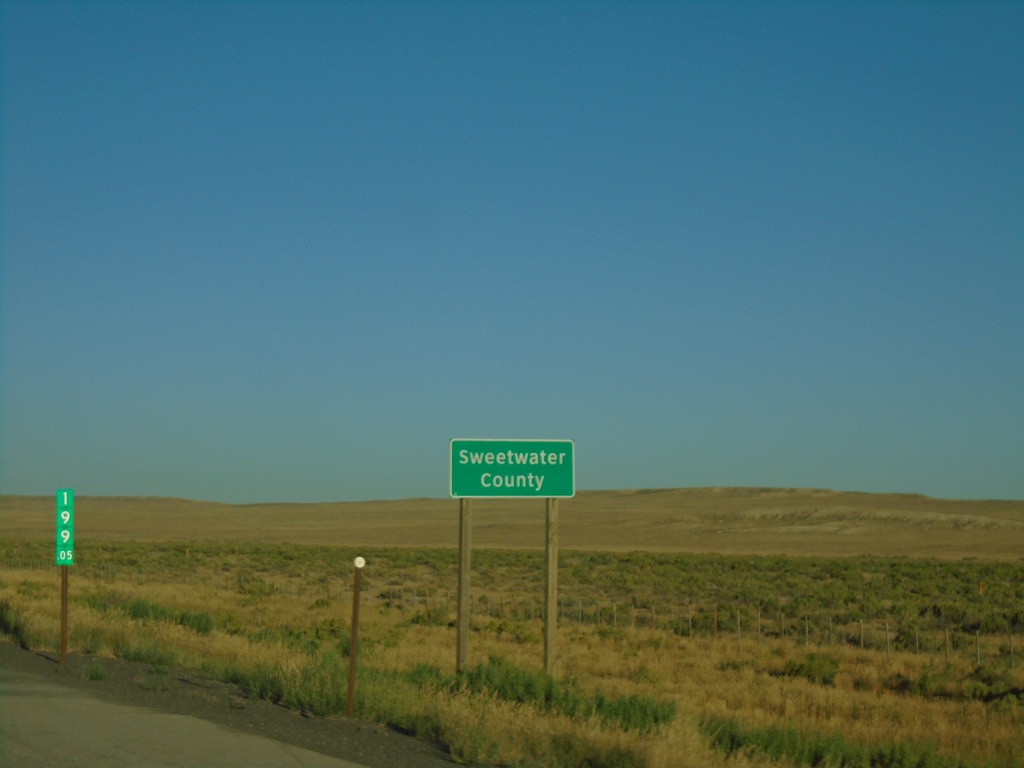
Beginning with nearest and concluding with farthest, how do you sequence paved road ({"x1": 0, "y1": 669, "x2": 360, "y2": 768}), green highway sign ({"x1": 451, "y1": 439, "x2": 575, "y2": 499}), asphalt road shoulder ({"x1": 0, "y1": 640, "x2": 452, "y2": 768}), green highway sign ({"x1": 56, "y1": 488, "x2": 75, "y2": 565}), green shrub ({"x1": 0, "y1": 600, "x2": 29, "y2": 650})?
1. paved road ({"x1": 0, "y1": 669, "x2": 360, "y2": 768})
2. asphalt road shoulder ({"x1": 0, "y1": 640, "x2": 452, "y2": 768})
3. green highway sign ({"x1": 451, "y1": 439, "x2": 575, "y2": 499})
4. green highway sign ({"x1": 56, "y1": 488, "x2": 75, "y2": 565})
5. green shrub ({"x1": 0, "y1": 600, "x2": 29, "y2": 650})

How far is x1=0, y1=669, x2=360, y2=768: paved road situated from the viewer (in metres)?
8.79

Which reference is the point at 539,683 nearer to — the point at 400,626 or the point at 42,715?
the point at 42,715

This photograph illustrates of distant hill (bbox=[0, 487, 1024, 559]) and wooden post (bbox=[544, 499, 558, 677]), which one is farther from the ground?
wooden post (bbox=[544, 499, 558, 677])

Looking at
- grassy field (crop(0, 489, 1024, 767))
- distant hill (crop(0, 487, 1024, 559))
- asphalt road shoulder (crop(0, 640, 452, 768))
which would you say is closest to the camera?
asphalt road shoulder (crop(0, 640, 452, 768))

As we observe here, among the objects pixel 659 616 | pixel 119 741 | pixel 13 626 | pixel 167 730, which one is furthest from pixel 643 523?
pixel 119 741

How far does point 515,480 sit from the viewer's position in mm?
13570

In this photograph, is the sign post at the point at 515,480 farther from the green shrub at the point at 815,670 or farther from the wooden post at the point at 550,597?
the green shrub at the point at 815,670

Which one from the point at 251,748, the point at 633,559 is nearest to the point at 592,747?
the point at 251,748

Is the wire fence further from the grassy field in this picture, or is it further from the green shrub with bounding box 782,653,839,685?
the green shrub with bounding box 782,653,839,685

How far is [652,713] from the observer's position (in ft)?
36.9

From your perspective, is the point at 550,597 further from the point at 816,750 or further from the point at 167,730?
the point at 167,730

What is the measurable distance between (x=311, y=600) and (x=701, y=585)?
19877 millimetres

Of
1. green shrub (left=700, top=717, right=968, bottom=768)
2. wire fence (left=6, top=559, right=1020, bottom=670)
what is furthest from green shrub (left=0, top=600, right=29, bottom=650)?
wire fence (left=6, top=559, right=1020, bottom=670)

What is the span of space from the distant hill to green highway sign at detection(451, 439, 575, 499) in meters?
73.6
